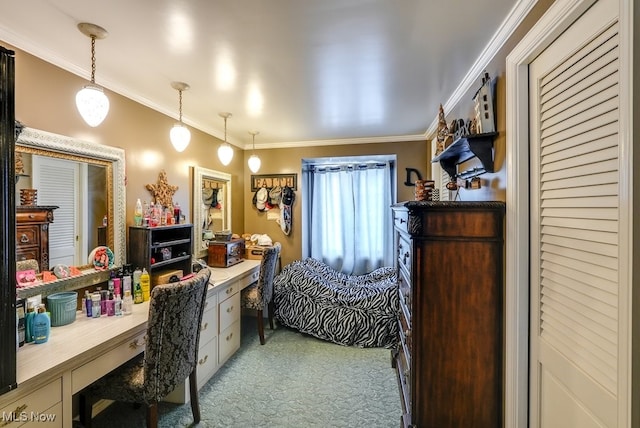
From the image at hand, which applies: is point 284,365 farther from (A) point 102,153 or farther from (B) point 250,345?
(A) point 102,153

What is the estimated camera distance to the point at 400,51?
167 centimetres

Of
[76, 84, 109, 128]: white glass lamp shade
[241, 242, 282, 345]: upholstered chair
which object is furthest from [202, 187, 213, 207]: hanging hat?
[76, 84, 109, 128]: white glass lamp shade

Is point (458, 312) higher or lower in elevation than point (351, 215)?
lower

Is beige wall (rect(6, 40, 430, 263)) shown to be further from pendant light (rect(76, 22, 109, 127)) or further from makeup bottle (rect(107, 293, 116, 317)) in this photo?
makeup bottle (rect(107, 293, 116, 317))

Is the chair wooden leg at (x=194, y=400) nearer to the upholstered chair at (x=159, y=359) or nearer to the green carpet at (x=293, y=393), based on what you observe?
the green carpet at (x=293, y=393)

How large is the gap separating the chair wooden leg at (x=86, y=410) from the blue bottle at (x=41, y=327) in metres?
0.51

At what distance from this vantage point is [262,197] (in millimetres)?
4230

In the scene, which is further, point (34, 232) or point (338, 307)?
point (338, 307)

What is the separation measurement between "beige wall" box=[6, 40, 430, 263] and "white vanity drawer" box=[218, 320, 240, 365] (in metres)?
1.29

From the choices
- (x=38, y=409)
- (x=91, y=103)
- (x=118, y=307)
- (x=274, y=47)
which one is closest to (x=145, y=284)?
(x=118, y=307)

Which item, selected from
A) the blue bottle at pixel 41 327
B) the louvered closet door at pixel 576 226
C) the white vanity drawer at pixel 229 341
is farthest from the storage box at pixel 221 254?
the louvered closet door at pixel 576 226

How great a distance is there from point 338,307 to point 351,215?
1.70 metres

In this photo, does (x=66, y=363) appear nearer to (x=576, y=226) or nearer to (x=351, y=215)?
(x=576, y=226)

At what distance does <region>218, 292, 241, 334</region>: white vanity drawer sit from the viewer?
2.65 m
